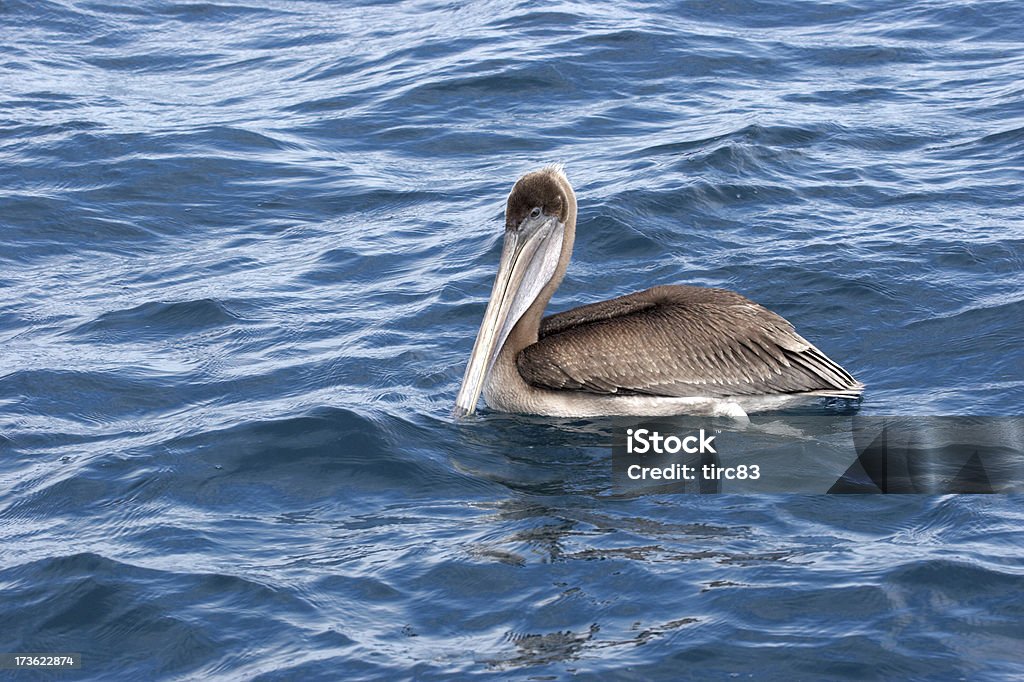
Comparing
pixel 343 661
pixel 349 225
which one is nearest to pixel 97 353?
pixel 349 225

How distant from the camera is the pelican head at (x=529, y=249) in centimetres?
803

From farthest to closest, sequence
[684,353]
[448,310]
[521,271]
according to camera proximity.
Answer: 1. [448,310]
2. [521,271]
3. [684,353]

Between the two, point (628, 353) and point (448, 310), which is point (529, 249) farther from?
point (448, 310)

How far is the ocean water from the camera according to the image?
541cm

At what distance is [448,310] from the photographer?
30.1 feet

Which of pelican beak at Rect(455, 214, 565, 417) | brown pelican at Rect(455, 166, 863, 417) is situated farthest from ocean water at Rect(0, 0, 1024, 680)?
pelican beak at Rect(455, 214, 565, 417)

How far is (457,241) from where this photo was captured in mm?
10273

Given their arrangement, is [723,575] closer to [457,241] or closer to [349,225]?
[457,241]

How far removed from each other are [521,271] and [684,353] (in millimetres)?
1050

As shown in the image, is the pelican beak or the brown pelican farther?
the pelican beak

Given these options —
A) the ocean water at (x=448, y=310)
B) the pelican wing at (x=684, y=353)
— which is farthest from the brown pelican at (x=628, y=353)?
the ocean water at (x=448, y=310)

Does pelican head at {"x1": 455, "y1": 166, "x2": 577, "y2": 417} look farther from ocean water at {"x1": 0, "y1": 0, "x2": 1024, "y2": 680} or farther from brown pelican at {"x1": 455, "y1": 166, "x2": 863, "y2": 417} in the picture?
ocean water at {"x1": 0, "y1": 0, "x2": 1024, "y2": 680}

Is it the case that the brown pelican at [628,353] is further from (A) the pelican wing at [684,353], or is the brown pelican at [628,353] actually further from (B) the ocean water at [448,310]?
(B) the ocean water at [448,310]

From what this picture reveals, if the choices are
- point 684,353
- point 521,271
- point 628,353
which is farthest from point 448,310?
point 684,353
